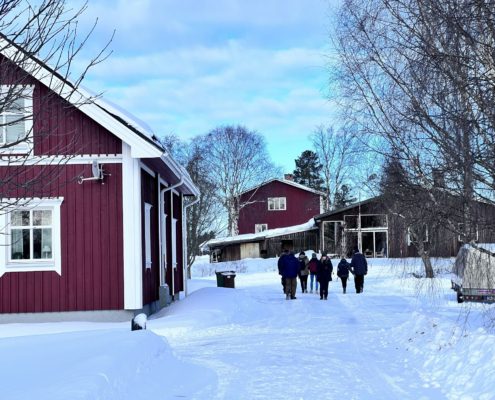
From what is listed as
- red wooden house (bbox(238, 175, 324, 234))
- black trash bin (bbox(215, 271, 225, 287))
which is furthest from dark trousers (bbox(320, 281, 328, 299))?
red wooden house (bbox(238, 175, 324, 234))

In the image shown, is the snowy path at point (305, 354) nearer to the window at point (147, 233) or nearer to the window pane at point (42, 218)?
the window at point (147, 233)

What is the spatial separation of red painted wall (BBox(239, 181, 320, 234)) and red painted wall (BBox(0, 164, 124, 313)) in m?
48.4

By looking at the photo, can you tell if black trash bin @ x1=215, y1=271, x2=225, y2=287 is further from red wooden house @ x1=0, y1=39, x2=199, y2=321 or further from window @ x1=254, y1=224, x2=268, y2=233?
window @ x1=254, y1=224, x2=268, y2=233

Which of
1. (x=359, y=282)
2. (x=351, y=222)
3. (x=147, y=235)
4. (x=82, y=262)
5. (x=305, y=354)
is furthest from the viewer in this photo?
(x=351, y=222)

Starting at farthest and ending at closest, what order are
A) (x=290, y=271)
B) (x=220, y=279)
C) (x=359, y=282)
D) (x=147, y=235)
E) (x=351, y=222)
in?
(x=351, y=222) → (x=220, y=279) → (x=359, y=282) → (x=290, y=271) → (x=147, y=235)

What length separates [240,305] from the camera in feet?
64.3

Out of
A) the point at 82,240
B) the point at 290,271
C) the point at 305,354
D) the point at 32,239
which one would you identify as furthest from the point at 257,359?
the point at 290,271

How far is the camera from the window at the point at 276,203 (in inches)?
2594

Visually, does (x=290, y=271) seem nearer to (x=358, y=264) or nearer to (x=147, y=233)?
(x=358, y=264)

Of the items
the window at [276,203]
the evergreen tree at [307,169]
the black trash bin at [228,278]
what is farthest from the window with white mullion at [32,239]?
the evergreen tree at [307,169]

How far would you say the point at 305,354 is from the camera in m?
10.9

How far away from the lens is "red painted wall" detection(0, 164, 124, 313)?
596 inches

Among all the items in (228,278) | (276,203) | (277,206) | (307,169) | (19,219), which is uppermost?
(307,169)

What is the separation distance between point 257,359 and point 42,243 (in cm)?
699
